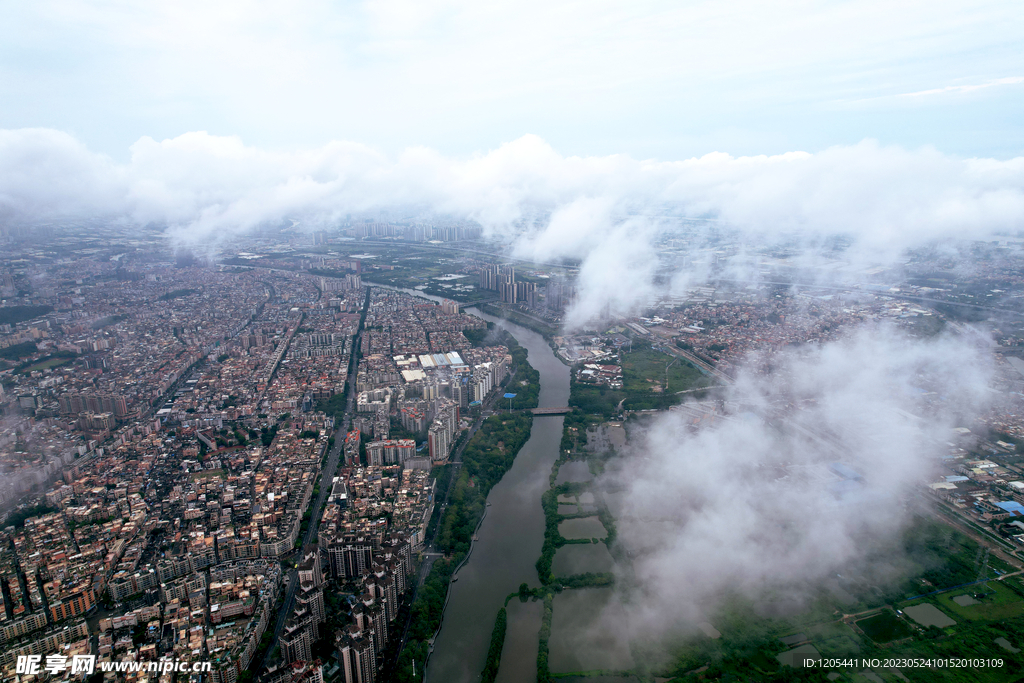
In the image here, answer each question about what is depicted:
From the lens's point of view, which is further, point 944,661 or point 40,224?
point 40,224

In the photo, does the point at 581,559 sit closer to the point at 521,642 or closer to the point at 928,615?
the point at 521,642

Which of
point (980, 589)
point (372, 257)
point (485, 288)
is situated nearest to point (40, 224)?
point (372, 257)

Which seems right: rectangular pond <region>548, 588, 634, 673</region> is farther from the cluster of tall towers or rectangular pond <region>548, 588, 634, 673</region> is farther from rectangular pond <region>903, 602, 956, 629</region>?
the cluster of tall towers

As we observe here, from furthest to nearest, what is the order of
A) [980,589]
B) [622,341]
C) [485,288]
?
[485,288], [622,341], [980,589]

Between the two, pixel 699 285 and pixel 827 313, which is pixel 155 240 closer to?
pixel 699 285

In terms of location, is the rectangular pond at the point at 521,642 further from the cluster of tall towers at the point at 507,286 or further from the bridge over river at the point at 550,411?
the cluster of tall towers at the point at 507,286

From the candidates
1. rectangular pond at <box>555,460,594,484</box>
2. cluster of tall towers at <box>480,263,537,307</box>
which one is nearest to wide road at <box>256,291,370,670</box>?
rectangular pond at <box>555,460,594,484</box>

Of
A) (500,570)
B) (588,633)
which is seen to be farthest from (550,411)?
(588,633)

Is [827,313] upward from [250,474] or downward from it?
upward
